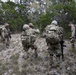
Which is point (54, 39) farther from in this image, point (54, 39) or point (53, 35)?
point (53, 35)

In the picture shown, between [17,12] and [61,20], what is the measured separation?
6.78 metres

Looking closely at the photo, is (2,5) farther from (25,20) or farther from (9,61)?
(9,61)

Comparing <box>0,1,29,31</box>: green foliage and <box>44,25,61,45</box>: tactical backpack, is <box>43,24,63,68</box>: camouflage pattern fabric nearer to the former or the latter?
<box>44,25,61,45</box>: tactical backpack

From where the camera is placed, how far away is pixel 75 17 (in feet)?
61.8

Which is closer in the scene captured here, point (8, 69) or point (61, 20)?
point (8, 69)

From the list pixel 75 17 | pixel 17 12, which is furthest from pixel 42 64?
pixel 17 12

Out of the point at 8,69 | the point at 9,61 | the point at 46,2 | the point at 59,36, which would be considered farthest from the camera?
the point at 46,2

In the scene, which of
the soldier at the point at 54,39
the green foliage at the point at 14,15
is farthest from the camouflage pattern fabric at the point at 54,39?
the green foliage at the point at 14,15

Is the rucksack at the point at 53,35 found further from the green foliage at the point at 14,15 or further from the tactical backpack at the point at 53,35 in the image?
the green foliage at the point at 14,15

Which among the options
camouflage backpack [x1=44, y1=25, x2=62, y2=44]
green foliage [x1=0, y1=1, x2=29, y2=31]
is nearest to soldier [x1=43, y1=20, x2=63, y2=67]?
camouflage backpack [x1=44, y1=25, x2=62, y2=44]

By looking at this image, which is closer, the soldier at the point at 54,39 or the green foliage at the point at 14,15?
the soldier at the point at 54,39

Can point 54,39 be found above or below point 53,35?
below

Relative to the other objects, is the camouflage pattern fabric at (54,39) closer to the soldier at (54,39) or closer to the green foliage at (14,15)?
the soldier at (54,39)

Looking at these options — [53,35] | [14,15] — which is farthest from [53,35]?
[14,15]
